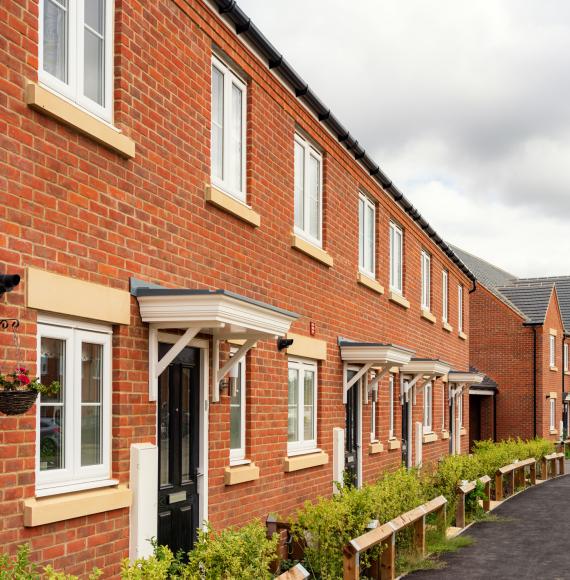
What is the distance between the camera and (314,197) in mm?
12734

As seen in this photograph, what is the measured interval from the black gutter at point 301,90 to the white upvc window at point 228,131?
1.40 ft

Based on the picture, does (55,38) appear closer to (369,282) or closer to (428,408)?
(369,282)

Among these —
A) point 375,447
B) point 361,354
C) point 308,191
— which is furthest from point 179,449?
point 375,447

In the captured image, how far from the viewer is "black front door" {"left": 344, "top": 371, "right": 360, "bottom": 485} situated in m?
14.3

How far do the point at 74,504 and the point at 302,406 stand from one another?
19.0 feet

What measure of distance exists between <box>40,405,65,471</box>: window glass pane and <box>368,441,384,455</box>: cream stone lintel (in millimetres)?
9426

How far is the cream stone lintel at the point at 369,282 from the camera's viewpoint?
1455cm

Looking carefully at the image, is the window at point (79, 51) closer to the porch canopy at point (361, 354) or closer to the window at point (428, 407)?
the porch canopy at point (361, 354)

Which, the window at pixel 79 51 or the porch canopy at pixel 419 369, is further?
the porch canopy at pixel 419 369

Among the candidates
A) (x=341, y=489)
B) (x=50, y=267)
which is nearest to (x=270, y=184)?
(x=341, y=489)

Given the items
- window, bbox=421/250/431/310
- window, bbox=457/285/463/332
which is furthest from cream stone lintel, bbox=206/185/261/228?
window, bbox=457/285/463/332

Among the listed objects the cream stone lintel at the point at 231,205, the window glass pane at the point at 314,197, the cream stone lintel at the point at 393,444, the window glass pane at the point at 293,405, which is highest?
the window glass pane at the point at 314,197

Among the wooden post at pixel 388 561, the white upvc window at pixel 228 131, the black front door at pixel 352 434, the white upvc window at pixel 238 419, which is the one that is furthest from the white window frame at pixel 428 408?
the white upvc window at pixel 228 131

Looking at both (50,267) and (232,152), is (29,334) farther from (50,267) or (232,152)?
(232,152)
